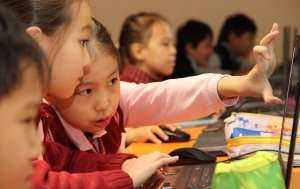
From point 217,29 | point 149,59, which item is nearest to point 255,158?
point 149,59

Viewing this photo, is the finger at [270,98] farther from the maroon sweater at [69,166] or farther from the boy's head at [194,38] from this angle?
the boy's head at [194,38]

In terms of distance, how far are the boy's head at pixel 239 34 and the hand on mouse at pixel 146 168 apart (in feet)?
12.8

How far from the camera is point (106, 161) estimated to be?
116 cm

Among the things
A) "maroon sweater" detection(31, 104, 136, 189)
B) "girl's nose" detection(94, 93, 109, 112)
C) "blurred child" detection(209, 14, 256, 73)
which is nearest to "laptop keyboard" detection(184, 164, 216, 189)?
"maroon sweater" detection(31, 104, 136, 189)

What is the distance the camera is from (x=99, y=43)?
129 cm

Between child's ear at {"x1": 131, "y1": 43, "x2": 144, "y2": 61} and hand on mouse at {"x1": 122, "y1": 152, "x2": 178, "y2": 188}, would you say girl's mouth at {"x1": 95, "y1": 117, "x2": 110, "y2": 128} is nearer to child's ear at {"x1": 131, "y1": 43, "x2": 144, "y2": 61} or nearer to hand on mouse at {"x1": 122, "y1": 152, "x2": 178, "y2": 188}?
hand on mouse at {"x1": 122, "y1": 152, "x2": 178, "y2": 188}

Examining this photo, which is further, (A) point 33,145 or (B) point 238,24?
(B) point 238,24

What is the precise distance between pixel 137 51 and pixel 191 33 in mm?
1714

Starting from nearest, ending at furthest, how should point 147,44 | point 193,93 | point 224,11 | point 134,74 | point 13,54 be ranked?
point 13,54, point 193,93, point 134,74, point 147,44, point 224,11

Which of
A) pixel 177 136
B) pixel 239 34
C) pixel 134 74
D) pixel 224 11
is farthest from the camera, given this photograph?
pixel 239 34

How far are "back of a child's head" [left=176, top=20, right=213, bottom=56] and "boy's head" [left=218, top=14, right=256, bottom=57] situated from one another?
1.39ft

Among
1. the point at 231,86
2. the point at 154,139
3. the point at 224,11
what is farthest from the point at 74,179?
the point at 224,11

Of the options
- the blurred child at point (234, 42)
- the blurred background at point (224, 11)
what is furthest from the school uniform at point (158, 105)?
the blurred child at point (234, 42)

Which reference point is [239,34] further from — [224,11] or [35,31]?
[35,31]
